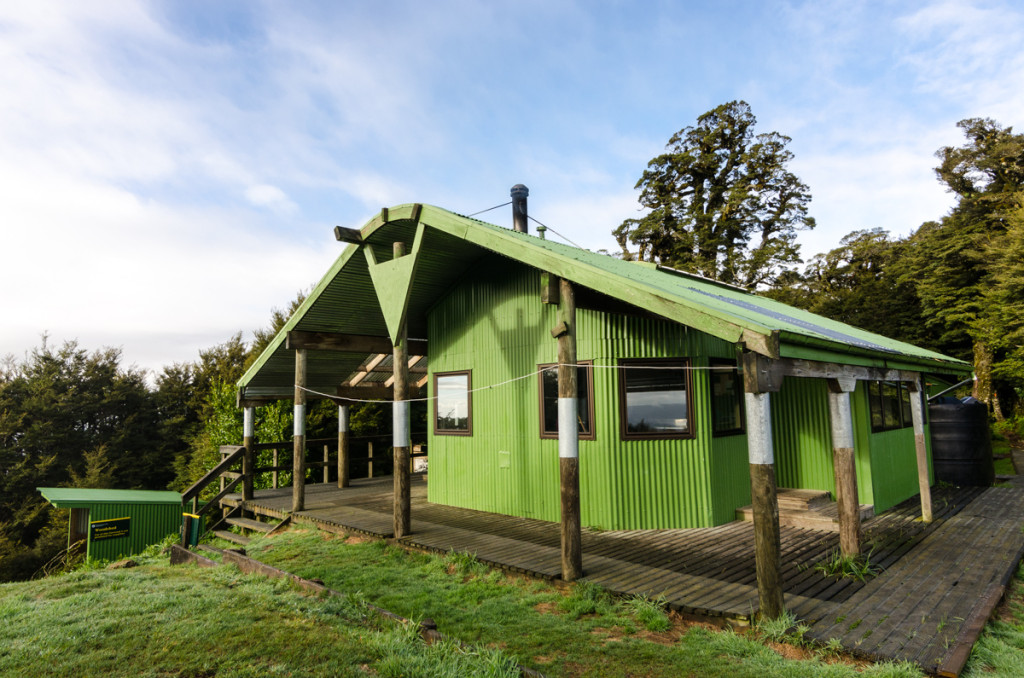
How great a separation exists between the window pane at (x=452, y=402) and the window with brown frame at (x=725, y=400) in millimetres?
4091

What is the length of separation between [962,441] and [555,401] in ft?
29.7

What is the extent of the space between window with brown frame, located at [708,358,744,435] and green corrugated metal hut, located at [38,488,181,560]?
33.7 feet

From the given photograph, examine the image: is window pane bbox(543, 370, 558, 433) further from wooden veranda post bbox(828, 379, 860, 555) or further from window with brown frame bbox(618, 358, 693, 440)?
wooden veranda post bbox(828, 379, 860, 555)

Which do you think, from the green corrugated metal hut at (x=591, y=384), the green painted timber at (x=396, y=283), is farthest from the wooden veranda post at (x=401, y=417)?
the green corrugated metal hut at (x=591, y=384)

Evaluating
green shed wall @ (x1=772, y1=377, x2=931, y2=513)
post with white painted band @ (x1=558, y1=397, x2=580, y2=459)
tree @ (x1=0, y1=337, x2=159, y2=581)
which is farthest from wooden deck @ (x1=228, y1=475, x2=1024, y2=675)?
tree @ (x1=0, y1=337, x2=159, y2=581)

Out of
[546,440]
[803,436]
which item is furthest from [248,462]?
[803,436]

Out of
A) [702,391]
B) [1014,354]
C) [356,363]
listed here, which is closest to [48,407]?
[356,363]

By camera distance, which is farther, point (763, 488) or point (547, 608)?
point (547, 608)

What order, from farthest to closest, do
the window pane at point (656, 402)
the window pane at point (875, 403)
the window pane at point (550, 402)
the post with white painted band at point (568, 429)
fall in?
the window pane at point (875, 403) < the window pane at point (550, 402) < the window pane at point (656, 402) < the post with white painted band at point (568, 429)

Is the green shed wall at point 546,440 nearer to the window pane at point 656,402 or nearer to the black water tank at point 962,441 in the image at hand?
the window pane at point 656,402

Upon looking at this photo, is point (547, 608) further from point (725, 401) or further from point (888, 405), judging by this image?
point (888, 405)

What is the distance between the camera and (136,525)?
1030 cm

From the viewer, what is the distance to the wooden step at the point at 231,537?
924 cm

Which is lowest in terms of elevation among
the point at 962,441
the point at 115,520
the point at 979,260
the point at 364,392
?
the point at 115,520
